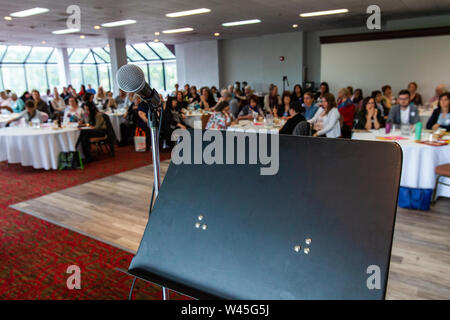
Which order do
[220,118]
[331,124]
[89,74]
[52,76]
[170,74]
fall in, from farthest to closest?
[89,74] → [170,74] → [52,76] → [220,118] → [331,124]

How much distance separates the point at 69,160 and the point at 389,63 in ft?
32.6

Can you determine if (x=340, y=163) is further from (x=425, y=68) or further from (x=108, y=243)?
(x=425, y=68)

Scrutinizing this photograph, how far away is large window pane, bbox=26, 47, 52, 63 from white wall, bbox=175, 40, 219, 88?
767 cm

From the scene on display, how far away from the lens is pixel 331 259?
87 centimetres

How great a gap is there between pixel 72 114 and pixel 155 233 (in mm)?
6752

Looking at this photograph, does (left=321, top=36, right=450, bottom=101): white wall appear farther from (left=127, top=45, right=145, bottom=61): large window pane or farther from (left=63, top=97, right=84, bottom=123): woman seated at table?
(left=127, top=45, right=145, bottom=61): large window pane

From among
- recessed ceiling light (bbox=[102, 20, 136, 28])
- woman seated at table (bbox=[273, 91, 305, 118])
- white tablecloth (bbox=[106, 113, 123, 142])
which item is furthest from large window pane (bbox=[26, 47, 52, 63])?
woman seated at table (bbox=[273, 91, 305, 118])

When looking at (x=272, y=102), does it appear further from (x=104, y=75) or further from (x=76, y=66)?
(x=76, y=66)

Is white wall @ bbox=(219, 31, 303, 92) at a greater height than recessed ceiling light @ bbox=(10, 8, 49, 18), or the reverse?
recessed ceiling light @ bbox=(10, 8, 49, 18)

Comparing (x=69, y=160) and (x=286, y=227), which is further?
(x=69, y=160)

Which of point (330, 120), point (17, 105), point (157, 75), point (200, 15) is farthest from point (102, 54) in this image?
point (330, 120)

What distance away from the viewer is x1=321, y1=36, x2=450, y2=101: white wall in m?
10.3

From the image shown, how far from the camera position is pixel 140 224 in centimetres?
376

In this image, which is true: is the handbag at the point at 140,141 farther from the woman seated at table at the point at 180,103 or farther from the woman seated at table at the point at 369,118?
the woman seated at table at the point at 369,118
